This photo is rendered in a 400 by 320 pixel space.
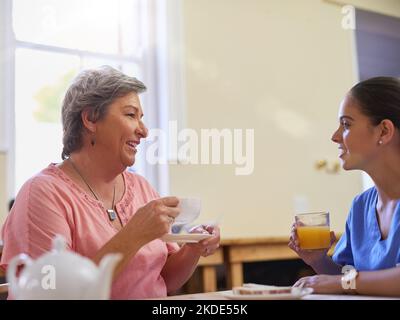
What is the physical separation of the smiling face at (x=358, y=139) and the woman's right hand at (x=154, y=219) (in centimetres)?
52

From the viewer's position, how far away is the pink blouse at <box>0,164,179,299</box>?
1.29m

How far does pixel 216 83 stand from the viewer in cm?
329

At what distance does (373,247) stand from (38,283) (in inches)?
36.8

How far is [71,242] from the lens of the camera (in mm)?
1348

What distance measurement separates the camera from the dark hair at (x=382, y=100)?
1.44 metres

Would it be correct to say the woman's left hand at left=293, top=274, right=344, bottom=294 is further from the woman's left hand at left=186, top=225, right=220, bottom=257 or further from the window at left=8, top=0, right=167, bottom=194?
the window at left=8, top=0, right=167, bottom=194

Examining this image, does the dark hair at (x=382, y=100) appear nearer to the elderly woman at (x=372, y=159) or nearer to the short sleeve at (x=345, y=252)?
the elderly woman at (x=372, y=159)

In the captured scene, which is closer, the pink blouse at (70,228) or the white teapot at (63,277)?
the white teapot at (63,277)

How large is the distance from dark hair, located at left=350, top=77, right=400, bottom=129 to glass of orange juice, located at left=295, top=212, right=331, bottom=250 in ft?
Answer: 0.96

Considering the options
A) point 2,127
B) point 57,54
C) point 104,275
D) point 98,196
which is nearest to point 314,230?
point 98,196

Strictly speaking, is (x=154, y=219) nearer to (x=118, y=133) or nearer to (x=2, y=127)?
(x=118, y=133)

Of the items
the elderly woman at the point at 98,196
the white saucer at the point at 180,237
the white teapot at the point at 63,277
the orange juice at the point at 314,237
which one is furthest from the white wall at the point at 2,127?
the white teapot at the point at 63,277

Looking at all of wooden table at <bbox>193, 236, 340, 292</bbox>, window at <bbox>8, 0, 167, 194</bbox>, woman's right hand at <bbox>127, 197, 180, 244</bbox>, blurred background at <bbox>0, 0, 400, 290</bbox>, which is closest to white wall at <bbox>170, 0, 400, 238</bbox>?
blurred background at <bbox>0, 0, 400, 290</bbox>
